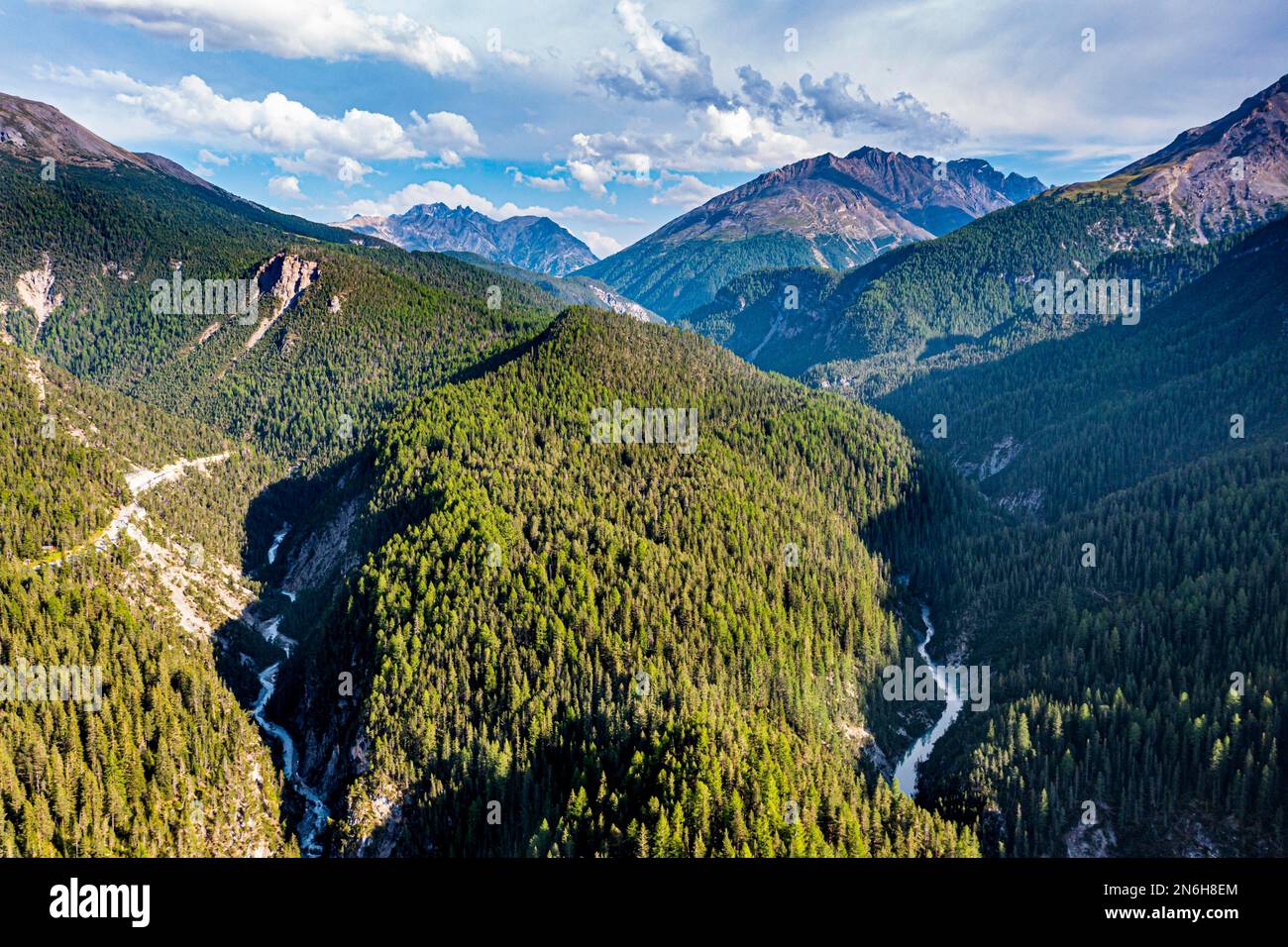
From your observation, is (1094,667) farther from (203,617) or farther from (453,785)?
(203,617)

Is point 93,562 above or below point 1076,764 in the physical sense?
above

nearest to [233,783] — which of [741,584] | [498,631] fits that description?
[498,631]
